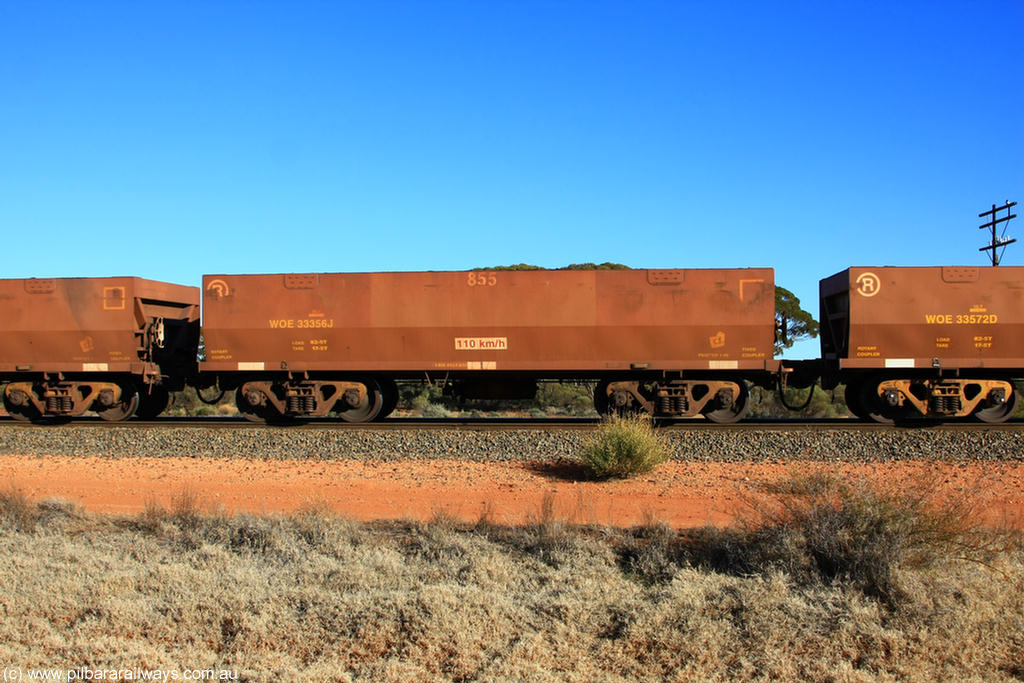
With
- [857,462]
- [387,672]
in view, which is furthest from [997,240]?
[387,672]

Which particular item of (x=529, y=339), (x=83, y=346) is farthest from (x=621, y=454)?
(x=83, y=346)

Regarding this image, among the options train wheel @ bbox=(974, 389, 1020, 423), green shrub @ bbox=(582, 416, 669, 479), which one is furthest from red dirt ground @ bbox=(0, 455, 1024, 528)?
train wheel @ bbox=(974, 389, 1020, 423)

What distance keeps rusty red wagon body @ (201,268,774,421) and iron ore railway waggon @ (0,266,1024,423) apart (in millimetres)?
31

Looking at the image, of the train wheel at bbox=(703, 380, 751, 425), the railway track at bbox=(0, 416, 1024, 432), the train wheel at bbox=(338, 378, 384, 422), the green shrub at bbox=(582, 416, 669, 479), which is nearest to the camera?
the green shrub at bbox=(582, 416, 669, 479)

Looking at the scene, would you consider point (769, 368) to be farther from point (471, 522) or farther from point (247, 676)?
point (247, 676)

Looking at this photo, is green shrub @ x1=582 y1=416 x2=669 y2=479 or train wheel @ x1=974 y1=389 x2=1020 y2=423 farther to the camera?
train wheel @ x1=974 y1=389 x2=1020 y2=423

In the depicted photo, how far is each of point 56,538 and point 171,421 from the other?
968 cm

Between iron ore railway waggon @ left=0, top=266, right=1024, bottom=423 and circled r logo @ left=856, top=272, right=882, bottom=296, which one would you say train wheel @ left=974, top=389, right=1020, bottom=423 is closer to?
iron ore railway waggon @ left=0, top=266, right=1024, bottom=423

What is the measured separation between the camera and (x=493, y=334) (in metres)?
15.0

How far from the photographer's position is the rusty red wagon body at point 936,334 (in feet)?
46.8

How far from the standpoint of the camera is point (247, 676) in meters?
4.05

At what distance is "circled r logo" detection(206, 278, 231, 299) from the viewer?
1568cm

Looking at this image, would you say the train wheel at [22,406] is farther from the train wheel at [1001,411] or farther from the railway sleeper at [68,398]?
the train wheel at [1001,411]

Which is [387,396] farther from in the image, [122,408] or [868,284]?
[868,284]
